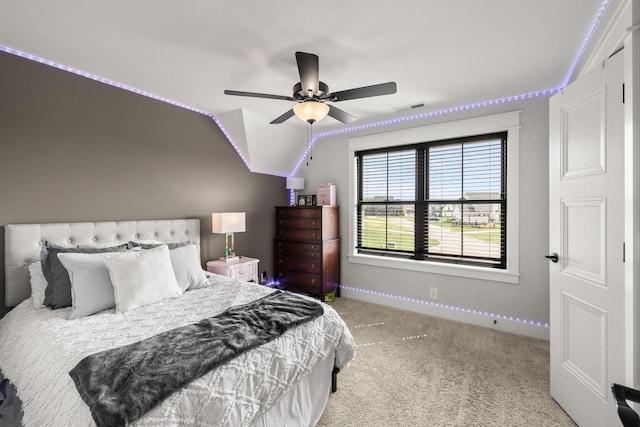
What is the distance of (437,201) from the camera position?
3.61 metres

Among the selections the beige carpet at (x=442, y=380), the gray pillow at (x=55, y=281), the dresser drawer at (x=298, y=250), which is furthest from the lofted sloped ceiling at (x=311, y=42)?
the beige carpet at (x=442, y=380)

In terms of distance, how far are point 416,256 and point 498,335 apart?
4.09 feet

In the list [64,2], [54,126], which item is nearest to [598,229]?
[64,2]

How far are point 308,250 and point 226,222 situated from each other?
4.14ft

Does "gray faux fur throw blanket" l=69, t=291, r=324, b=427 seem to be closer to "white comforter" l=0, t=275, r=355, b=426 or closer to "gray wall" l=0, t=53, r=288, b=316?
"white comforter" l=0, t=275, r=355, b=426

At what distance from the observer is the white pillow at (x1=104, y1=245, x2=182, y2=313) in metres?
1.94

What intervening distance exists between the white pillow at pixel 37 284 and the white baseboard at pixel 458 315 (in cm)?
339

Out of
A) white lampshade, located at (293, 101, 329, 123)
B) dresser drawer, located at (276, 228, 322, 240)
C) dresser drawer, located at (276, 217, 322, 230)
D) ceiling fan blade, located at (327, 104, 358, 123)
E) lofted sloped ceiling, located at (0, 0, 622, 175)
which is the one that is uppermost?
lofted sloped ceiling, located at (0, 0, 622, 175)

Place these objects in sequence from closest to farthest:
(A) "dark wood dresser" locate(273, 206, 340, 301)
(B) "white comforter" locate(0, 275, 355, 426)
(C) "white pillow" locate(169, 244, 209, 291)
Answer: (B) "white comforter" locate(0, 275, 355, 426)
(C) "white pillow" locate(169, 244, 209, 291)
(A) "dark wood dresser" locate(273, 206, 340, 301)

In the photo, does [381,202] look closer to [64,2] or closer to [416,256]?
[416,256]

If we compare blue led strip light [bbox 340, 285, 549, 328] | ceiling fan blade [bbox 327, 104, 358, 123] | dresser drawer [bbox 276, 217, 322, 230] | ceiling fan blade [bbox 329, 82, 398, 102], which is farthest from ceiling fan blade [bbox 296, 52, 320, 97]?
blue led strip light [bbox 340, 285, 549, 328]

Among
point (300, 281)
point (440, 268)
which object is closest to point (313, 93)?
point (440, 268)

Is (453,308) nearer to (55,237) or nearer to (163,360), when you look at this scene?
(163,360)

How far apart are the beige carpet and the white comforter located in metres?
0.38
